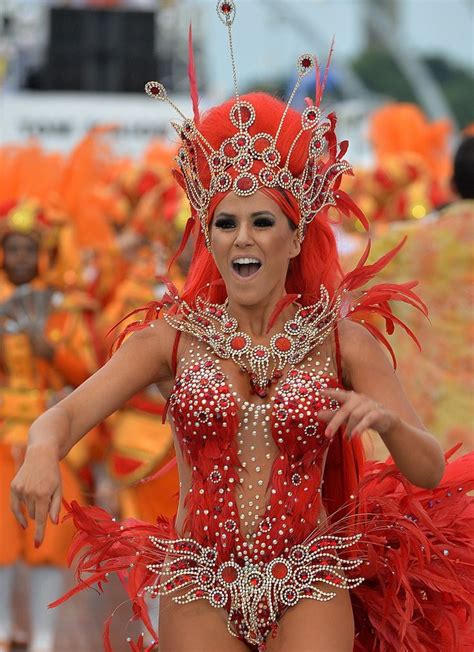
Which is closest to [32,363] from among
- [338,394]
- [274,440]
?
[274,440]

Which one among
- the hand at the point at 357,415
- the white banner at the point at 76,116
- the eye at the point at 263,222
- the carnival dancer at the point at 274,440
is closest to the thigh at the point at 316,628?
the carnival dancer at the point at 274,440

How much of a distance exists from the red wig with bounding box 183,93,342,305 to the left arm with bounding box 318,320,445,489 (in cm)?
18

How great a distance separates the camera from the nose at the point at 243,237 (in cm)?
379

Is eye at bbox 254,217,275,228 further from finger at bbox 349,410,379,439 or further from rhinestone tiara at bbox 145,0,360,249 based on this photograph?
finger at bbox 349,410,379,439

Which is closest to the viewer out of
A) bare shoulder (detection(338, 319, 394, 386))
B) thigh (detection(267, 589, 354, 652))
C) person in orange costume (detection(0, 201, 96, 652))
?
thigh (detection(267, 589, 354, 652))

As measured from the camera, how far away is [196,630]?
367 cm

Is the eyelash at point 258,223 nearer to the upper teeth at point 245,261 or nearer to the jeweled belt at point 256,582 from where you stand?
the upper teeth at point 245,261

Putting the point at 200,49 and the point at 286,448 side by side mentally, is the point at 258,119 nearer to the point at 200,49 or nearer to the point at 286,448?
the point at 286,448

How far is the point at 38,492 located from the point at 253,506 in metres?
0.59

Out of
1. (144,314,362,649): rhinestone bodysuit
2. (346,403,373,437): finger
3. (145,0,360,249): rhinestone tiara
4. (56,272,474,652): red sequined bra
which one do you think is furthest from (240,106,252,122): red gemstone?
(346,403,373,437): finger

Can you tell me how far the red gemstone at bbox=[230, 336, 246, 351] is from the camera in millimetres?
3883

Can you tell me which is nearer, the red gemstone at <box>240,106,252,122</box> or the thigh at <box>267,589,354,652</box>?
the thigh at <box>267,589,354,652</box>

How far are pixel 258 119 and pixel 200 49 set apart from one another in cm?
2551

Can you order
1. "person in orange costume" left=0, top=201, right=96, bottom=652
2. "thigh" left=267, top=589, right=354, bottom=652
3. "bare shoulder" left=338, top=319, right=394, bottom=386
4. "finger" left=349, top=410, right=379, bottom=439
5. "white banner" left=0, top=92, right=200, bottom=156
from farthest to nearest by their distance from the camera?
"white banner" left=0, top=92, right=200, bottom=156 → "person in orange costume" left=0, top=201, right=96, bottom=652 → "bare shoulder" left=338, top=319, right=394, bottom=386 → "thigh" left=267, top=589, right=354, bottom=652 → "finger" left=349, top=410, right=379, bottom=439
